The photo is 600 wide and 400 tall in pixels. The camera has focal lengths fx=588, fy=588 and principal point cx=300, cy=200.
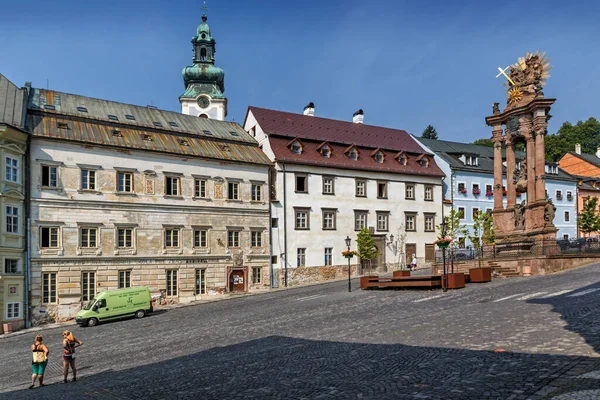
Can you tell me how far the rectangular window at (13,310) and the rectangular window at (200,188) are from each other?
542 inches

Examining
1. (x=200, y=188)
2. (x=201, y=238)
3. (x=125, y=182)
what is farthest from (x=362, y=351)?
(x=200, y=188)

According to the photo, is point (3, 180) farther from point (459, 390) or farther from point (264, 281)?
point (459, 390)

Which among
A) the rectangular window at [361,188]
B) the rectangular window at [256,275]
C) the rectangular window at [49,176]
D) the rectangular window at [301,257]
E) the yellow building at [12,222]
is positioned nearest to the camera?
the yellow building at [12,222]

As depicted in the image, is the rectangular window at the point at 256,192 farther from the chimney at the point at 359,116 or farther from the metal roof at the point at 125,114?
the chimney at the point at 359,116

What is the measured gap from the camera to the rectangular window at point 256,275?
44688 millimetres

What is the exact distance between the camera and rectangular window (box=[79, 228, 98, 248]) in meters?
37.5

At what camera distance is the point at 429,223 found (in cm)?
5441

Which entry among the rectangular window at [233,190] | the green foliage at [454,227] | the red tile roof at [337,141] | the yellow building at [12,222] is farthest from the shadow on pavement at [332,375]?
the green foliage at [454,227]

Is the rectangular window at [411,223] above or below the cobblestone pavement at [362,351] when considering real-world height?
above

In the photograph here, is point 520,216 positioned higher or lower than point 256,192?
lower

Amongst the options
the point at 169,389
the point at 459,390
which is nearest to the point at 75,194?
the point at 169,389

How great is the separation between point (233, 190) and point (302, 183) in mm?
6596

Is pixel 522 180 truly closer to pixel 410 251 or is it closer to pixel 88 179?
pixel 410 251

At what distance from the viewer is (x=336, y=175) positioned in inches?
1957
